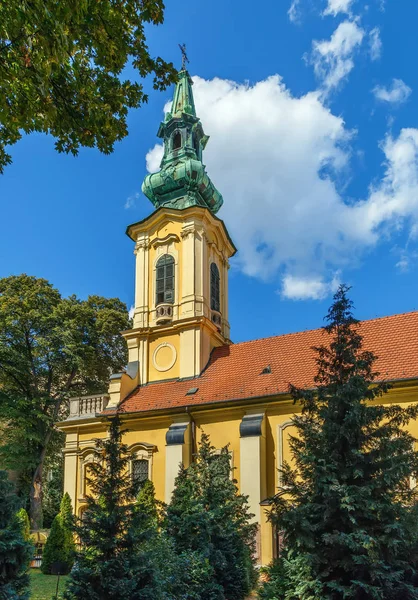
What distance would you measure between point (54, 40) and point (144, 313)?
20.0m

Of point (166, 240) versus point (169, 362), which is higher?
point (166, 240)

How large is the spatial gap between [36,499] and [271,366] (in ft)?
47.0

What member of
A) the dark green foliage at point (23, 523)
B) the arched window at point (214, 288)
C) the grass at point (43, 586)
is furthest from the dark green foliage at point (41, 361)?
the grass at point (43, 586)

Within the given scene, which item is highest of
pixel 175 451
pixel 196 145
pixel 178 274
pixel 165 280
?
pixel 196 145

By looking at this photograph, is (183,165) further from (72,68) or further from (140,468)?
→ (72,68)

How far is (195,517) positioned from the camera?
12.7 meters

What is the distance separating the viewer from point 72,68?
6086 mm

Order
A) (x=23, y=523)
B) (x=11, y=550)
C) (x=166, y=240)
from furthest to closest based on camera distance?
1. (x=166, y=240)
2. (x=23, y=523)
3. (x=11, y=550)

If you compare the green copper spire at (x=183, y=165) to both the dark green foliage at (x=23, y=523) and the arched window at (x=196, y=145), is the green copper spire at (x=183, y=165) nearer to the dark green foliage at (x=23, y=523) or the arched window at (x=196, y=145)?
the arched window at (x=196, y=145)

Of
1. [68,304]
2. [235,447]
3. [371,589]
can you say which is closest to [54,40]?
[371,589]

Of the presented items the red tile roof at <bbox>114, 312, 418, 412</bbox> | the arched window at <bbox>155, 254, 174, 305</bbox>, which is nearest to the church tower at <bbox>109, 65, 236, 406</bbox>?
the arched window at <bbox>155, 254, 174, 305</bbox>

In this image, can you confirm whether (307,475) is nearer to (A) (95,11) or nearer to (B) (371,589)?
(B) (371,589)

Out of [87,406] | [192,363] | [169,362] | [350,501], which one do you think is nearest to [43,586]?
[87,406]

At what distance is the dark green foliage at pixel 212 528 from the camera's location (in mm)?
12291
